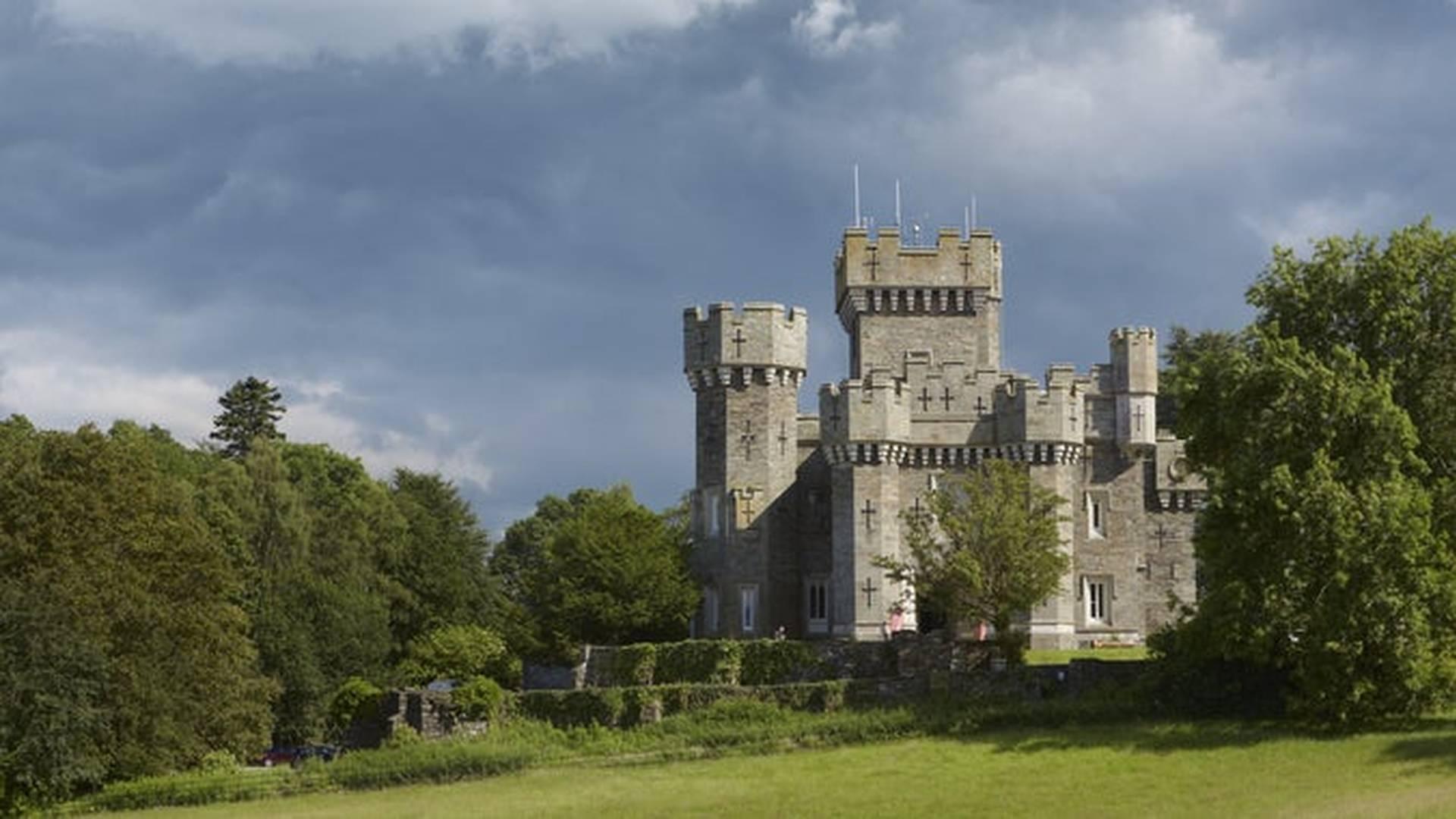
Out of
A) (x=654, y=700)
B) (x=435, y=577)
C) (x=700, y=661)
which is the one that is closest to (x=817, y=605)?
(x=700, y=661)

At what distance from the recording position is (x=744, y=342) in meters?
55.1

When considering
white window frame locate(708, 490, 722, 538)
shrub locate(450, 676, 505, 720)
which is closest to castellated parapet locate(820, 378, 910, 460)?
white window frame locate(708, 490, 722, 538)

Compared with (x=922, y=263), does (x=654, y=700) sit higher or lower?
lower

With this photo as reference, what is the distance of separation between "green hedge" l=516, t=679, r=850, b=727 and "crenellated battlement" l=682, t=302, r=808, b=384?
12.0 metres

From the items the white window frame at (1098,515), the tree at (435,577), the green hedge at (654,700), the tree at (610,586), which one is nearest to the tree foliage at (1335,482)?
the green hedge at (654,700)

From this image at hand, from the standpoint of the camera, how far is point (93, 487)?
145 ft

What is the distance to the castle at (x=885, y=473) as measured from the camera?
175 ft

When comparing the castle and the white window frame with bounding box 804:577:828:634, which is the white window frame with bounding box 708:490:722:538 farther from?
the white window frame with bounding box 804:577:828:634

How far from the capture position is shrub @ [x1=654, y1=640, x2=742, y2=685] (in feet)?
156

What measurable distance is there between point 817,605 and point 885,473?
457 cm

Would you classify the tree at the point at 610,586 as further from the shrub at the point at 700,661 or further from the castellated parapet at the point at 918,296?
the castellated parapet at the point at 918,296

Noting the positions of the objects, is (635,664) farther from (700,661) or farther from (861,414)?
(861,414)

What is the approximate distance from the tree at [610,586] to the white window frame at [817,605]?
3550 mm

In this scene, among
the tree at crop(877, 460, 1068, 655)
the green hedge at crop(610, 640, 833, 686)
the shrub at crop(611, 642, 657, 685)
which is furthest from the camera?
the shrub at crop(611, 642, 657, 685)
